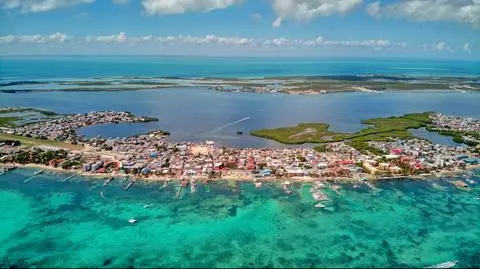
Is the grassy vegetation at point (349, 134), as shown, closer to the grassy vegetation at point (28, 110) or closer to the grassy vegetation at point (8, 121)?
the grassy vegetation at point (8, 121)

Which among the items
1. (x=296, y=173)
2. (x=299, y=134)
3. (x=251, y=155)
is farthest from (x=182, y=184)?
(x=299, y=134)

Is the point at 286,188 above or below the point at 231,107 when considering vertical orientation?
below

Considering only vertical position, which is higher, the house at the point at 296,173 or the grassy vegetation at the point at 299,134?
the grassy vegetation at the point at 299,134

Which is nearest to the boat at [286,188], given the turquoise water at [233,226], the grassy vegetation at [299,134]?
the turquoise water at [233,226]

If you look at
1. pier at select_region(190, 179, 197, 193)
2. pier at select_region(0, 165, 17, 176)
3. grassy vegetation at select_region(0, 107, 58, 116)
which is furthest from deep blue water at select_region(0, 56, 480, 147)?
pier at select_region(0, 165, 17, 176)

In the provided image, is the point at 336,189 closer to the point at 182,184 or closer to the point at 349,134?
the point at 182,184
